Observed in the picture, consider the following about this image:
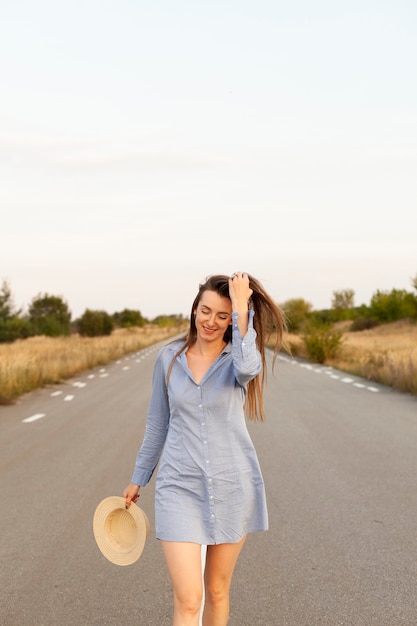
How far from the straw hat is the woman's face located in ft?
2.68

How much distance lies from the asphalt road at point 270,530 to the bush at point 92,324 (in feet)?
240

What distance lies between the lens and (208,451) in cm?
357

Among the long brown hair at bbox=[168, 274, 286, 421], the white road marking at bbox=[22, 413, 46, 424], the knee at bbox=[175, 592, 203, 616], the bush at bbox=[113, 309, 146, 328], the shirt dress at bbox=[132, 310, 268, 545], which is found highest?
the bush at bbox=[113, 309, 146, 328]

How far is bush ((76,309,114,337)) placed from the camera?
86250 mm

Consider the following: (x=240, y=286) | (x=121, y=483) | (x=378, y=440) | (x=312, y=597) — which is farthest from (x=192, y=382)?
(x=378, y=440)

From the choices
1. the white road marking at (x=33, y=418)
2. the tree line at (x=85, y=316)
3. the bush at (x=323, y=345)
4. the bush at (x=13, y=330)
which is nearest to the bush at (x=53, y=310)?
the tree line at (x=85, y=316)

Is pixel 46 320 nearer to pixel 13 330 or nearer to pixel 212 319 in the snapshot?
pixel 13 330

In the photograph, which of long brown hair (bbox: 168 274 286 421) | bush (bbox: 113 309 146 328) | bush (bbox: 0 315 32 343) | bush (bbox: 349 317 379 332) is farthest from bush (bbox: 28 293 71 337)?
long brown hair (bbox: 168 274 286 421)

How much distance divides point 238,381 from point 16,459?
6.81 m

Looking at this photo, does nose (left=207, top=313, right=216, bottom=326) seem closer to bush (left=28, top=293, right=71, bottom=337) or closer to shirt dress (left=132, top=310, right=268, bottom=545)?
shirt dress (left=132, top=310, right=268, bottom=545)

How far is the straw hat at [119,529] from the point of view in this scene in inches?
144

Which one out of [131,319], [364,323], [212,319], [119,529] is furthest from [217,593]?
[131,319]

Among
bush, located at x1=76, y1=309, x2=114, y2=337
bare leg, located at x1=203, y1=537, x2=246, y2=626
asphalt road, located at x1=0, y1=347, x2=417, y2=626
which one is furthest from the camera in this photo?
bush, located at x1=76, y1=309, x2=114, y2=337

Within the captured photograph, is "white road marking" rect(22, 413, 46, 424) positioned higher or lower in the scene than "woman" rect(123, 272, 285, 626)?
lower
